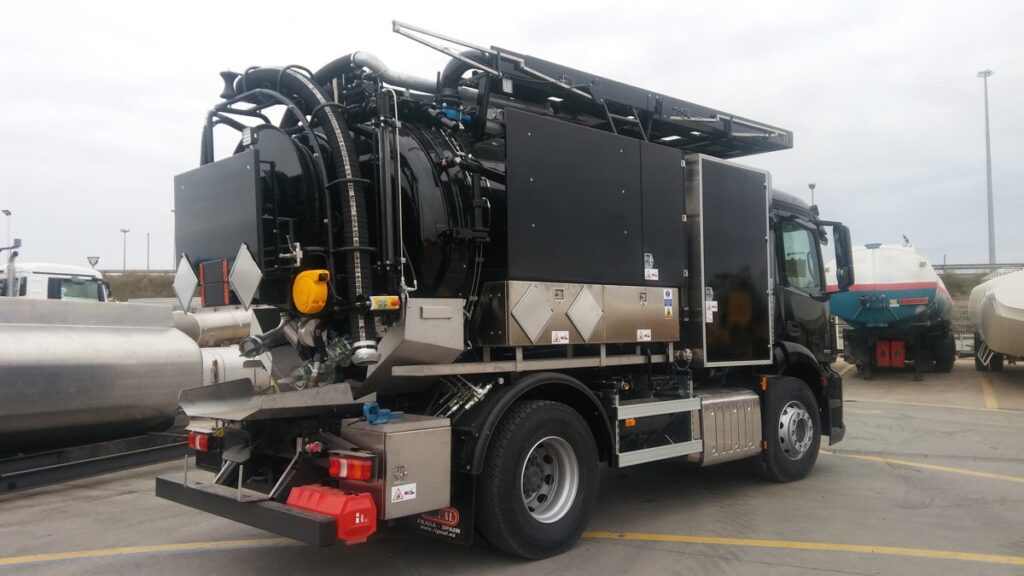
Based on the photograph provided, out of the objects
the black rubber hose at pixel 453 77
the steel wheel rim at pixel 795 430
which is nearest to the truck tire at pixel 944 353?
the steel wheel rim at pixel 795 430

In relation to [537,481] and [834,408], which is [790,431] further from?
[537,481]

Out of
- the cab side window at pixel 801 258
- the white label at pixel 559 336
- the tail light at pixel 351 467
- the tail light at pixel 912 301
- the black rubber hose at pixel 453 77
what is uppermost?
the black rubber hose at pixel 453 77

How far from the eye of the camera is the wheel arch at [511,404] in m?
4.83

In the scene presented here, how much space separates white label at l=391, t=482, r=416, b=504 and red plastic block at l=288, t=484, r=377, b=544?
0.40 feet

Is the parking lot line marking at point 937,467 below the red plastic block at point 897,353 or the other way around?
below

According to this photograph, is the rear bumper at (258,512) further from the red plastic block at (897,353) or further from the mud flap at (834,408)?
the red plastic block at (897,353)

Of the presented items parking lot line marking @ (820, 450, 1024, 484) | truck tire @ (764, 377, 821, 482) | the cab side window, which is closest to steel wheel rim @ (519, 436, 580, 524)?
truck tire @ (764, 377, 821, 482)

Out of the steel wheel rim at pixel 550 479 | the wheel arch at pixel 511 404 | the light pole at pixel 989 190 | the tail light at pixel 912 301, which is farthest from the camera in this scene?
the light pole at pixel 989 190

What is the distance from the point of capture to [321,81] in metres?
5.64

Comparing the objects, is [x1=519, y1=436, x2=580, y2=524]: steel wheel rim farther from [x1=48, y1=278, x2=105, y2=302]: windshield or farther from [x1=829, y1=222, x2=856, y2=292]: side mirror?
[x1=48, y1=278, x2=105, y2=302]: windshield

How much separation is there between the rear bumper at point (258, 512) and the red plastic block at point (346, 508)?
43 mm

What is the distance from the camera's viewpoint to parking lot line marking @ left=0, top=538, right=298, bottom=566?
5.52 m

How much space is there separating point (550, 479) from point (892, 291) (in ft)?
49.9

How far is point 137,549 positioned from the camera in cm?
570
